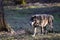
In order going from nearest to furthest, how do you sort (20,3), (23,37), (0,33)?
1. (23,37)
2. (0,33)
3. (20,3)

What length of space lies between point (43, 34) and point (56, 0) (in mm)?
21445

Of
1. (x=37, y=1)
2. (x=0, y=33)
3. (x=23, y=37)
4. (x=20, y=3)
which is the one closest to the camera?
(x=23, y=37)

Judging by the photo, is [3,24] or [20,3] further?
[20,3]

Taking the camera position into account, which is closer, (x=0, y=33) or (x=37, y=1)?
(x=0, y=33)

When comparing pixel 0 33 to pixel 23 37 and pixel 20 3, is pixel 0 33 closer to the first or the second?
pixel 23 37

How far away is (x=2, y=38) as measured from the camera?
455 inches

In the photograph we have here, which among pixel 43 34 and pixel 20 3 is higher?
pixel 43 34

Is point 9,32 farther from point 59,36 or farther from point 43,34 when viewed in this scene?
point 59,36

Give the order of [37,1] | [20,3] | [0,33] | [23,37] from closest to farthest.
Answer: [23,37] < [0,33] < [20,3] < [37,1]

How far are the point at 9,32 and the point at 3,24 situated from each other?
721 mm

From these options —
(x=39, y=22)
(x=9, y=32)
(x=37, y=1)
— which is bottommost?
(x=37, y=1)

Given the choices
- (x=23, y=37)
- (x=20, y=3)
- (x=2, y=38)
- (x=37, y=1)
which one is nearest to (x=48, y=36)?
(x=23, y=37)

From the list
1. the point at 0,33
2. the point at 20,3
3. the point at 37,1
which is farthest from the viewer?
the point at 37,1

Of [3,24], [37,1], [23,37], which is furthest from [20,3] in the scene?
[23,37]
